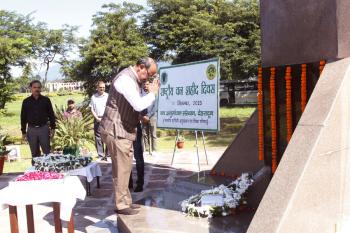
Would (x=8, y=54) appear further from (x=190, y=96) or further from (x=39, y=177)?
(x=39, y=177)

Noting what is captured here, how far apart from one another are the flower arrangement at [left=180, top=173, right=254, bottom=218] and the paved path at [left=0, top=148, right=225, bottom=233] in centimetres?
96

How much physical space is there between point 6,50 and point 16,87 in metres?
2.02

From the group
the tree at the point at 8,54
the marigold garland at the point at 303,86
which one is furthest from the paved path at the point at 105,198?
the tree at the point at 8,54

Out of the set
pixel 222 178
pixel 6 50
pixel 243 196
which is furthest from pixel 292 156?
pixel 6 50

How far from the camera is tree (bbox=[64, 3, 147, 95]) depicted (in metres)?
16.4

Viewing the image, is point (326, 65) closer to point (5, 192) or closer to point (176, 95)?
point (176, 95)

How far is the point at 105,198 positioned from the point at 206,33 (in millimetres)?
12286

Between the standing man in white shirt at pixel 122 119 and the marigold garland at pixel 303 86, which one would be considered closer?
the marigold garland at pixel 303 86

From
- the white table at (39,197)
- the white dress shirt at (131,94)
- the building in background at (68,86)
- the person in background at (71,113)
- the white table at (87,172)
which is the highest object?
the building in background at (68,86)

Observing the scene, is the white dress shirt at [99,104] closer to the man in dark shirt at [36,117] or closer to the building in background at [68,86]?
the man in dark shirt at [36,117]

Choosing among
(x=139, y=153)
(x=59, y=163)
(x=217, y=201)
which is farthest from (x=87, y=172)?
(x=217, y=201)

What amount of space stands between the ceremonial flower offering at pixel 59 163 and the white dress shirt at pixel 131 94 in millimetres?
1830

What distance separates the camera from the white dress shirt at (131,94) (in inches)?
169

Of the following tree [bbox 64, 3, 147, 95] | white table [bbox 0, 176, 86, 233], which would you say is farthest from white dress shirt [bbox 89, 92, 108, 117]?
tree [bbox 64, 3, 147, 95]
